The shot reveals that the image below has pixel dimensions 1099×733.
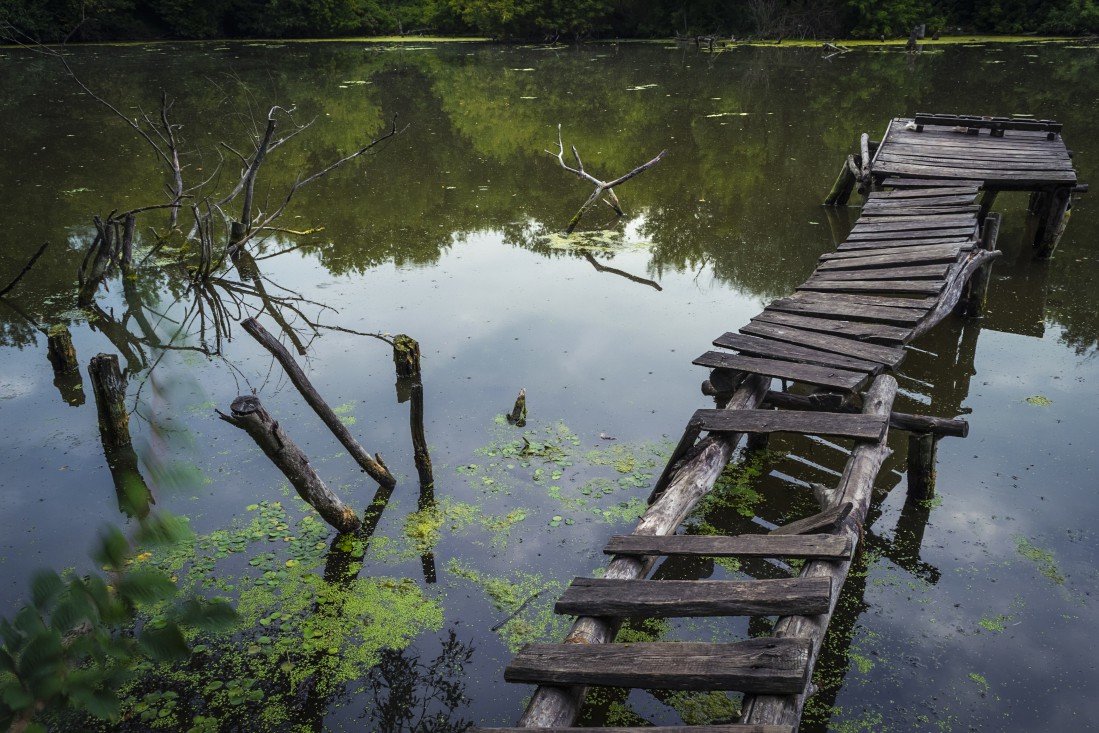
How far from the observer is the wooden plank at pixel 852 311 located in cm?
562

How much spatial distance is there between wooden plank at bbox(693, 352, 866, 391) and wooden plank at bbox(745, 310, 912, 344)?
0.50 m

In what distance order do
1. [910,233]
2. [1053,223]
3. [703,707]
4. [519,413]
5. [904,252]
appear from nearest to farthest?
[703,707], [519,413], [904,252], [910,233], [1053,223]

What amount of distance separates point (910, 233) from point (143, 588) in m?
7.46

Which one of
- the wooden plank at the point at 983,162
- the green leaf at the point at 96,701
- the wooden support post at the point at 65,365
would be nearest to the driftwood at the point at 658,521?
the green leaf at the point at 96,701

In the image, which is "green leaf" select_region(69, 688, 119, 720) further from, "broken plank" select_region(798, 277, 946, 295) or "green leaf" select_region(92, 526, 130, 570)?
"broken plank" select_region(798, 277, 946, 295)

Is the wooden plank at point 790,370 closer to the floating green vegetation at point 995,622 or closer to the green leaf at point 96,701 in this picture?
the floating green vegetation at point 995,622

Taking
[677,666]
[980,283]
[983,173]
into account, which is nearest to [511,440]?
[677,666]

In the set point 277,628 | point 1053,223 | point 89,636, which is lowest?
point 277,628

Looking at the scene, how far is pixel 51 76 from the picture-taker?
2686 centimetres

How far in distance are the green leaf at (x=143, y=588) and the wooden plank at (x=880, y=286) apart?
5.88 meters

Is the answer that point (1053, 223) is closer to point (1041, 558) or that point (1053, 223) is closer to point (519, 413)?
point (1041, 558)

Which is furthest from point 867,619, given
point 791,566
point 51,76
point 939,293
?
point 51,76

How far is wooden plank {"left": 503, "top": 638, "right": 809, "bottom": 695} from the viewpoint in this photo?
2805mm

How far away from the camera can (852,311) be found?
588 centimetres
